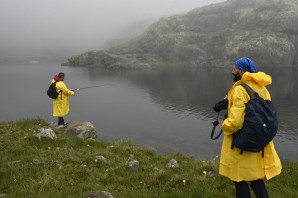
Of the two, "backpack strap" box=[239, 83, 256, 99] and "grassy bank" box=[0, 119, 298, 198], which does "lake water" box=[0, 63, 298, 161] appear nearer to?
"grassy bank" box=[0, 119, 298, 198]

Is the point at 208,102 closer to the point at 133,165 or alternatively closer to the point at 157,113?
the point at 157,113

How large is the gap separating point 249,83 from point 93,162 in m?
7.38

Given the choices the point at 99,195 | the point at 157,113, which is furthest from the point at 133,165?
the point at 157,113

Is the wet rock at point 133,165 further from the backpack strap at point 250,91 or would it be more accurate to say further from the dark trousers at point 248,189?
the backpack strap at point 250,91

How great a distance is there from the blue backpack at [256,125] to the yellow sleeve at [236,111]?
88 mm

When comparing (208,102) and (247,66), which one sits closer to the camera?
(247,66)

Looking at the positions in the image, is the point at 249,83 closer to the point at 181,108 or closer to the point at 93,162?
the point at 93,162

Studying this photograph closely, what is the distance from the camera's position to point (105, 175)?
11.1m

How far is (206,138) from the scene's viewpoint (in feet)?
142

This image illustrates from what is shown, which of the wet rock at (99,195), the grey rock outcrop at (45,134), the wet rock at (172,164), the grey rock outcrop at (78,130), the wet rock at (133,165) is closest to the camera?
the wet rock at (99,195)

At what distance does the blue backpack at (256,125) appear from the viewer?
6973 mm

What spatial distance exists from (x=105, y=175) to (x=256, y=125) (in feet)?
19.6

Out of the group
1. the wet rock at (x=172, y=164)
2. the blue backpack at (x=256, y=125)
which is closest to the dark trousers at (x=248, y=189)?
the blue backpack at (x=256, y=125)

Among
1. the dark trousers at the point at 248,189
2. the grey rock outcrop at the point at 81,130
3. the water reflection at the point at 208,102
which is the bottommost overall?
the water reflection at the point at 208,102
